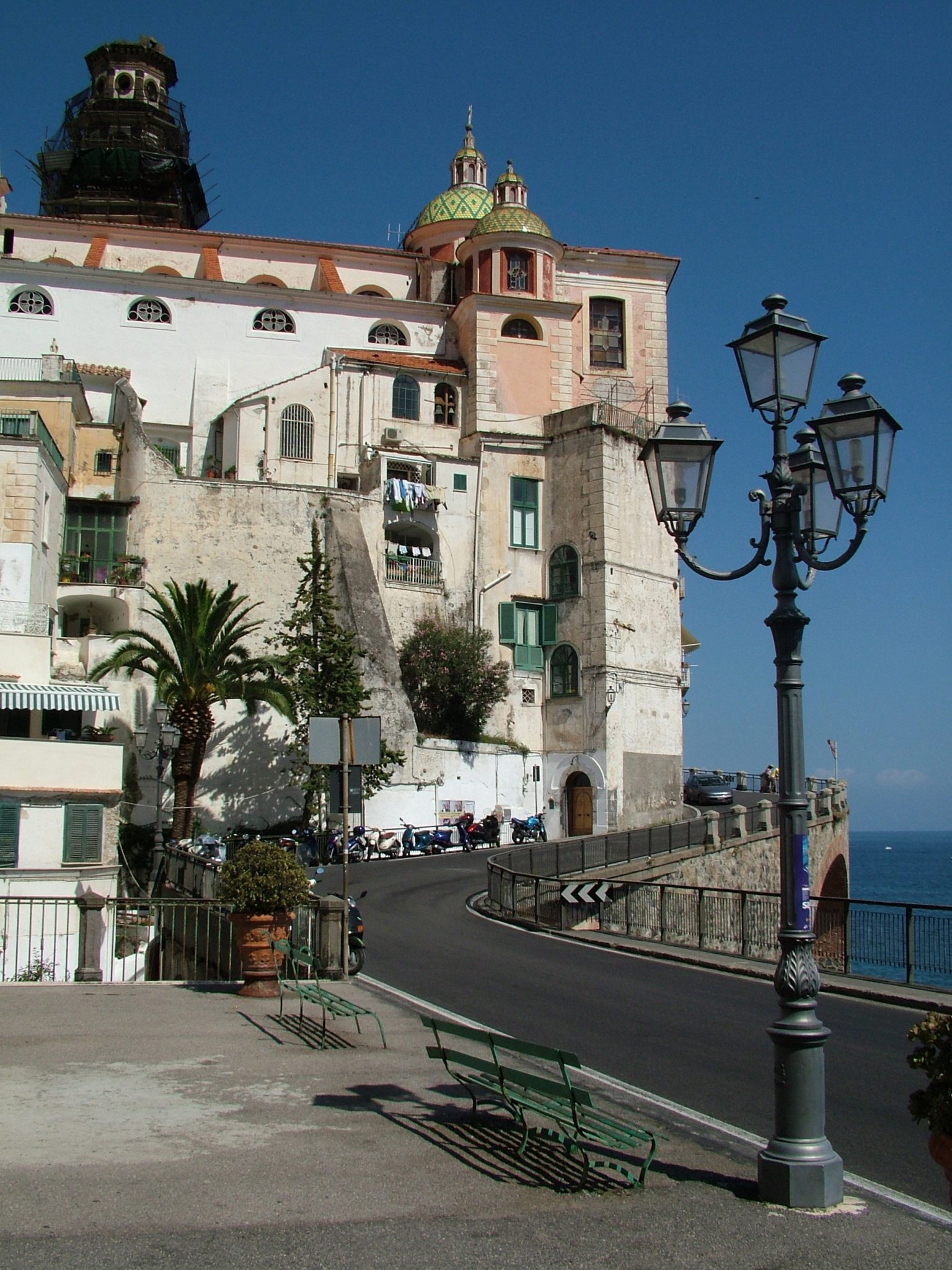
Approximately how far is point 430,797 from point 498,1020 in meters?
26.9

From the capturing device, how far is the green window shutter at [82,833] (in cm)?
2480

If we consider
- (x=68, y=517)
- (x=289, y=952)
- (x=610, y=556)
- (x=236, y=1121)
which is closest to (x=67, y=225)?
(x=68, y=517)

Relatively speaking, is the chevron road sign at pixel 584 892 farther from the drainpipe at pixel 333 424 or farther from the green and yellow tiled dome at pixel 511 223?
the green and yellow tiled dome at pixel 511 223

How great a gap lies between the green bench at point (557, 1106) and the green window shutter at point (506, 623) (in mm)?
35688

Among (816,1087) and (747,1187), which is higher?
(816,1087)

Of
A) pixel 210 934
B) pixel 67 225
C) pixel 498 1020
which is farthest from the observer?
pixel 67 225

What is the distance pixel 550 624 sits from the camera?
45.0 metres

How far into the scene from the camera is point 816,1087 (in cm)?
668

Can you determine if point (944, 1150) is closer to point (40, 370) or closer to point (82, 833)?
point (82, 833)

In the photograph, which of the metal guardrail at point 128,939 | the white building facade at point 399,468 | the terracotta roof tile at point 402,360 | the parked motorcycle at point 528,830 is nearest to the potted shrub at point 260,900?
the metal guardrail at point 128,939

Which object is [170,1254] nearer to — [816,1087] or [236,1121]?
[236,1121]

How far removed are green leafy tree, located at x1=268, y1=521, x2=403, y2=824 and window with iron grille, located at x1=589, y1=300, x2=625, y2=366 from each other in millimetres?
17753

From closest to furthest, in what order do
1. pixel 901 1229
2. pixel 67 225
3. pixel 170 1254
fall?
pixel 170 1254 < pixel 901 1229 < pixel 67 225

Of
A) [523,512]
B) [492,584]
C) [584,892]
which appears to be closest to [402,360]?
[523,512]
